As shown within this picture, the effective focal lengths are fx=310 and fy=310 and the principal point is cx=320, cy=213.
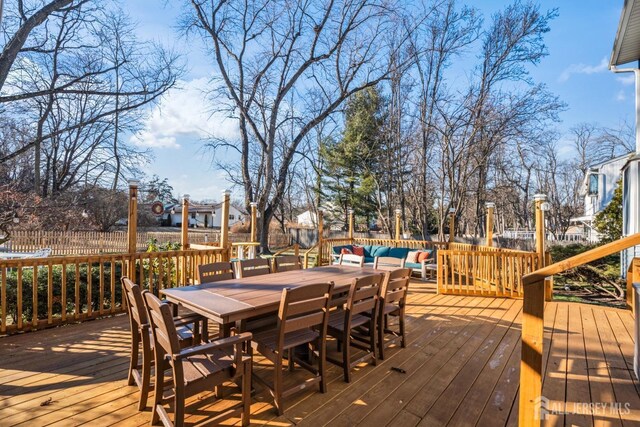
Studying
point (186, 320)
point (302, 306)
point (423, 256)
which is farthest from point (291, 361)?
point (423, 256)

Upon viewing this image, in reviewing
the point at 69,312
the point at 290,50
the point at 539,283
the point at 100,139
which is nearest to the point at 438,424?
the point at 539,283

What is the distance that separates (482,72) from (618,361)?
1213cm

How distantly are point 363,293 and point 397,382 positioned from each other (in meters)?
0.82

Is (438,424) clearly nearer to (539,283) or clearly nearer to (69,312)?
(539,283)

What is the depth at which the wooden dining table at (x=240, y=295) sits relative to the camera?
2.21 meters

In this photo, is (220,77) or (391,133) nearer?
(220,77)

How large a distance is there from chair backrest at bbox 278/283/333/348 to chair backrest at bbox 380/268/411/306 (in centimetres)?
85

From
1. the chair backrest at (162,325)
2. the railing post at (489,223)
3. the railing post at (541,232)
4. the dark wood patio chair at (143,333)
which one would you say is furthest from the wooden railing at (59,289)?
the railing post at (489,223)

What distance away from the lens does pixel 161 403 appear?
2.05 meters

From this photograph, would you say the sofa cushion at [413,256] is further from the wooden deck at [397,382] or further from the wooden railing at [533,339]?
the wooden railing at [533,339]

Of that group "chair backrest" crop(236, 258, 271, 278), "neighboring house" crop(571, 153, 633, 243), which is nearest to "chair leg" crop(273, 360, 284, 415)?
"chair backrest" crop(236, 258, 271, 278)

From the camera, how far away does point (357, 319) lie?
3152 millimetres

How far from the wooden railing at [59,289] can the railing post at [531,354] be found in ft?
15.8

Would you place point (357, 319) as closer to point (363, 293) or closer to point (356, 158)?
point (363, 293)
